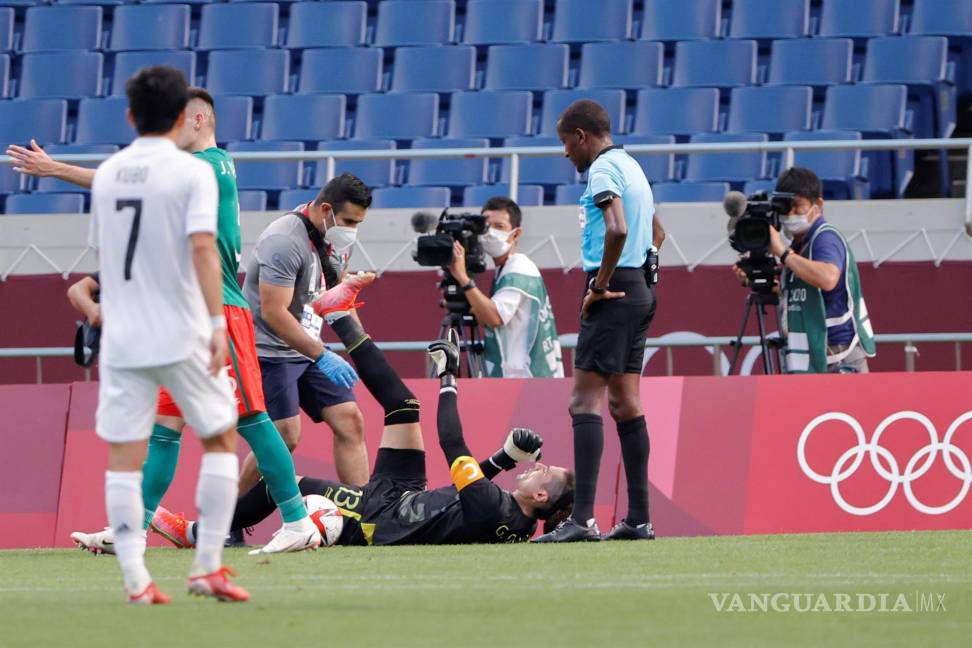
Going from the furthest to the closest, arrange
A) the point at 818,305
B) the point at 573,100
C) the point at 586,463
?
the point at 573,100 → the point at 818,305 → the point at 586,463

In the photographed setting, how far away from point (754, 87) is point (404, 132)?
133 inches

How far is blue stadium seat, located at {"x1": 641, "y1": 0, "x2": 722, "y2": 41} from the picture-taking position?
640 inches

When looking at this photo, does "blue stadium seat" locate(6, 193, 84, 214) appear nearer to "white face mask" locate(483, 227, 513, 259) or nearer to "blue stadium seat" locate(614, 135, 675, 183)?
"blue stadium seat" locate(614, 135, 675, 183)

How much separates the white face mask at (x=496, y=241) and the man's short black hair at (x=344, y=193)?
7.26 feet

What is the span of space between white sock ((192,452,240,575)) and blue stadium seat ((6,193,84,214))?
400 inches

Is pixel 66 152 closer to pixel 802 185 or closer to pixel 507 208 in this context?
pixel 507 208

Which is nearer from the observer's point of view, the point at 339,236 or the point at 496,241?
the point at 339,236

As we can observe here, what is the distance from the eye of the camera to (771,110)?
49.8 ft

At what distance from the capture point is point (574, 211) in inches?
482

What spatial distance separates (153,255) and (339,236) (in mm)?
3291

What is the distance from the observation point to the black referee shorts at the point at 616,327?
8.05 meters

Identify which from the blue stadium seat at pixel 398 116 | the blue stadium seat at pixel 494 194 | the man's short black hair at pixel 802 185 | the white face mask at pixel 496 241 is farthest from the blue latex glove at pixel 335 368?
the blue stadium seat at pixel 398 116

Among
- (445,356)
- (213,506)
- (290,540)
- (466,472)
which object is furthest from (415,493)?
(213,506)

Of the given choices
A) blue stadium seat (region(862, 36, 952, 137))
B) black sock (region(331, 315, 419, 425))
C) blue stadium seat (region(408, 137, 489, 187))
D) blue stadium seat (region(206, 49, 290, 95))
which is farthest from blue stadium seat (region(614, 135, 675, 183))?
black sock (region(331, 315, 419, 425))
